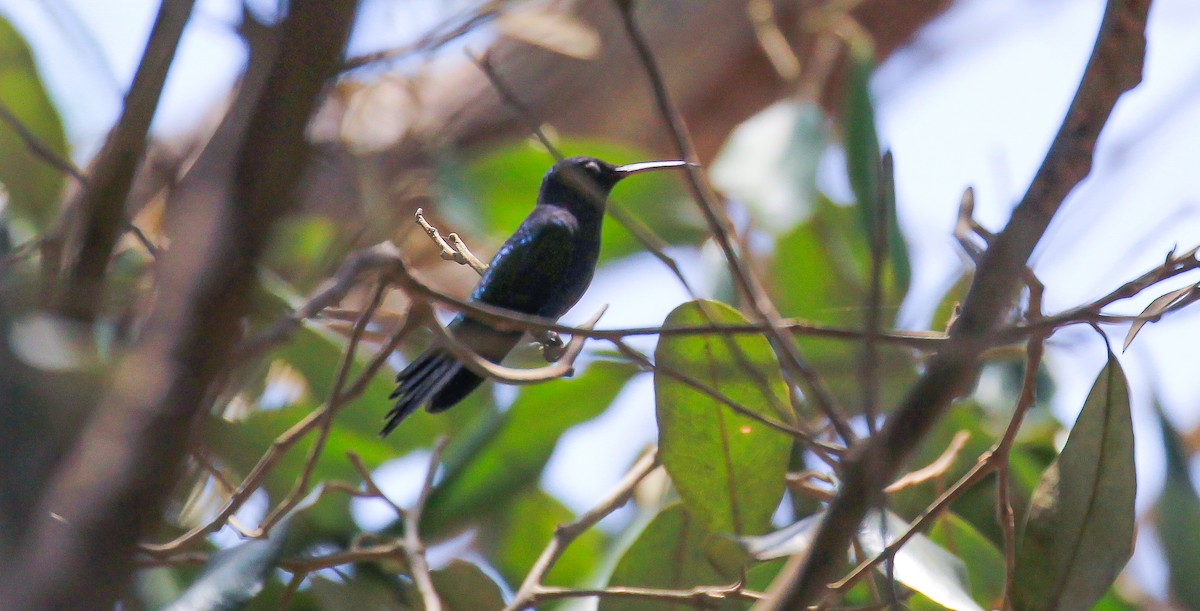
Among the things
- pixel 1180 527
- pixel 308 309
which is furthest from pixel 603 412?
pixel 308 309

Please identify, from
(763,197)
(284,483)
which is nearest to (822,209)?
(763,197)

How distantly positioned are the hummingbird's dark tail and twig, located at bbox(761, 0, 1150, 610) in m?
0.71

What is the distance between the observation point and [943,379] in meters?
0.92

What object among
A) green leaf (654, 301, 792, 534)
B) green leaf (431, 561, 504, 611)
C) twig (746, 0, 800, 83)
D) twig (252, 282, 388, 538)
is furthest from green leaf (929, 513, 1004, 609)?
twig (746, 0, 800, 83)

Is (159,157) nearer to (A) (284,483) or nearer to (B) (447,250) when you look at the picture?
(A) (284,483)

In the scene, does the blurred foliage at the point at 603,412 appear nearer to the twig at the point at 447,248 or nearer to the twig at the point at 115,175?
the twig at the point at 115,175

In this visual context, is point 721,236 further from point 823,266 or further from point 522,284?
point 823,266

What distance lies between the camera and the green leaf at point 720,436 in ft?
4.99

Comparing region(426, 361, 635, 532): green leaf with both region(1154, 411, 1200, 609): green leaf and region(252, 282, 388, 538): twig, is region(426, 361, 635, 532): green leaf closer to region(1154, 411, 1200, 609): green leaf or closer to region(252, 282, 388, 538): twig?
region(252, 282, 388, 538): twig

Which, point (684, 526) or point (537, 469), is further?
point (537, 469)

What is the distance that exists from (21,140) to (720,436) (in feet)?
5.39

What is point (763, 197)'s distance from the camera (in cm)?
258

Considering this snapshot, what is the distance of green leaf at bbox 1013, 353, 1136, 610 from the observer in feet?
4.25

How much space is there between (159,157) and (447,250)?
91.9 inches
